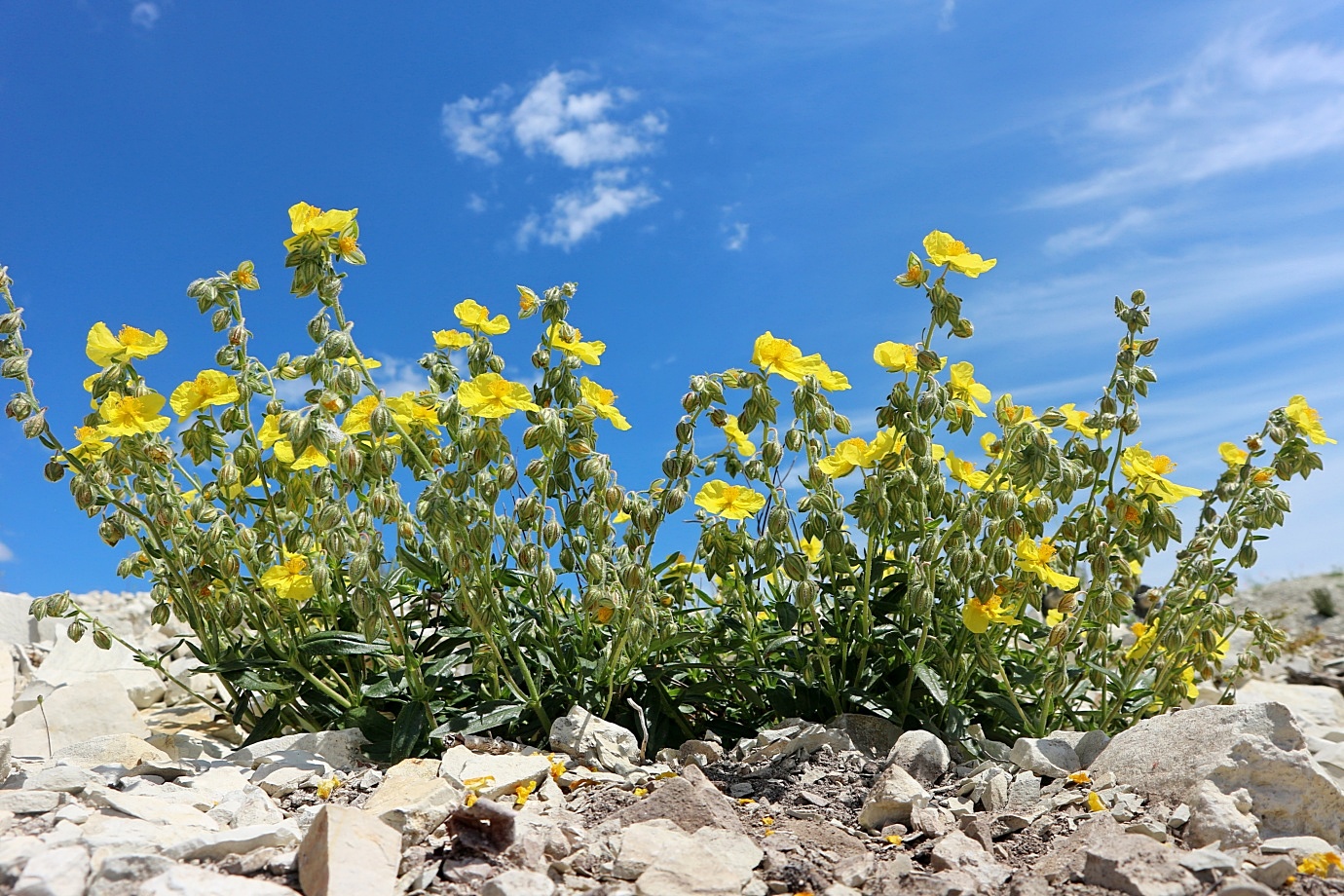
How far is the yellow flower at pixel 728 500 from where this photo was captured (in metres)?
3.17

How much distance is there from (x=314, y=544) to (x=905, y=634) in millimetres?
1851

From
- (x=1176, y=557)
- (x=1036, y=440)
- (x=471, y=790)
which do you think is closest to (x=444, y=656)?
(x=471, y=790)

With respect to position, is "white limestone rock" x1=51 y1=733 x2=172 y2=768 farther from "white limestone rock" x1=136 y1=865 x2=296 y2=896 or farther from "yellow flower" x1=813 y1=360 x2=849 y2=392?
"yellow flower" x1=813 y1=360 x2=849 y2=392

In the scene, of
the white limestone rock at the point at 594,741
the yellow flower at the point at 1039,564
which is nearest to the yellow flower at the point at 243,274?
the white limestone rock at the point at 594,741

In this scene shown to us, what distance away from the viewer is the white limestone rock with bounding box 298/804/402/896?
6.63 feet

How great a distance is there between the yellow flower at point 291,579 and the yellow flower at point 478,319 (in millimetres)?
879

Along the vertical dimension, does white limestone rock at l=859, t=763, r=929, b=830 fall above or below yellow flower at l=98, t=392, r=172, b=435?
below

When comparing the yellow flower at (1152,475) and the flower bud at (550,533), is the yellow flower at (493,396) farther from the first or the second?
the yellow flower at (1152,475)

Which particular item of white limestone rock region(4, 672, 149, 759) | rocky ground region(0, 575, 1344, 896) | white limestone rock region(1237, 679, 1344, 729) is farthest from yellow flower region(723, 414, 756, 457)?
A: white limestone rock region(1237, 679, 1344, 729)

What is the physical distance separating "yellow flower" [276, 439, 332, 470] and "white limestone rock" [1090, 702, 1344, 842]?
2.36 meters

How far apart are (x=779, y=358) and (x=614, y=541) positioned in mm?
766

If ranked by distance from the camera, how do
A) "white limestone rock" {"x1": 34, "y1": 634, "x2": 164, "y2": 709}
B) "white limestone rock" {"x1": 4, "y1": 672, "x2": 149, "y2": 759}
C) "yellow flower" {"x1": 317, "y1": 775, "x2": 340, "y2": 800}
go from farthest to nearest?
"white limestone rock" {"x1": 34, "y1": 634, "x2": 164, "y2": 709}, "white limestone rock" {"x1": 4, "y1": 672, "x2": 149, "y2": 759}, "yellow flower" {"x1": 317, "y1": 775, "x2": 340, "y2": 800}

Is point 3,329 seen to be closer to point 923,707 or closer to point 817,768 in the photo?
point 817,768

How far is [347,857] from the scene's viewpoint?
2.06 meters
